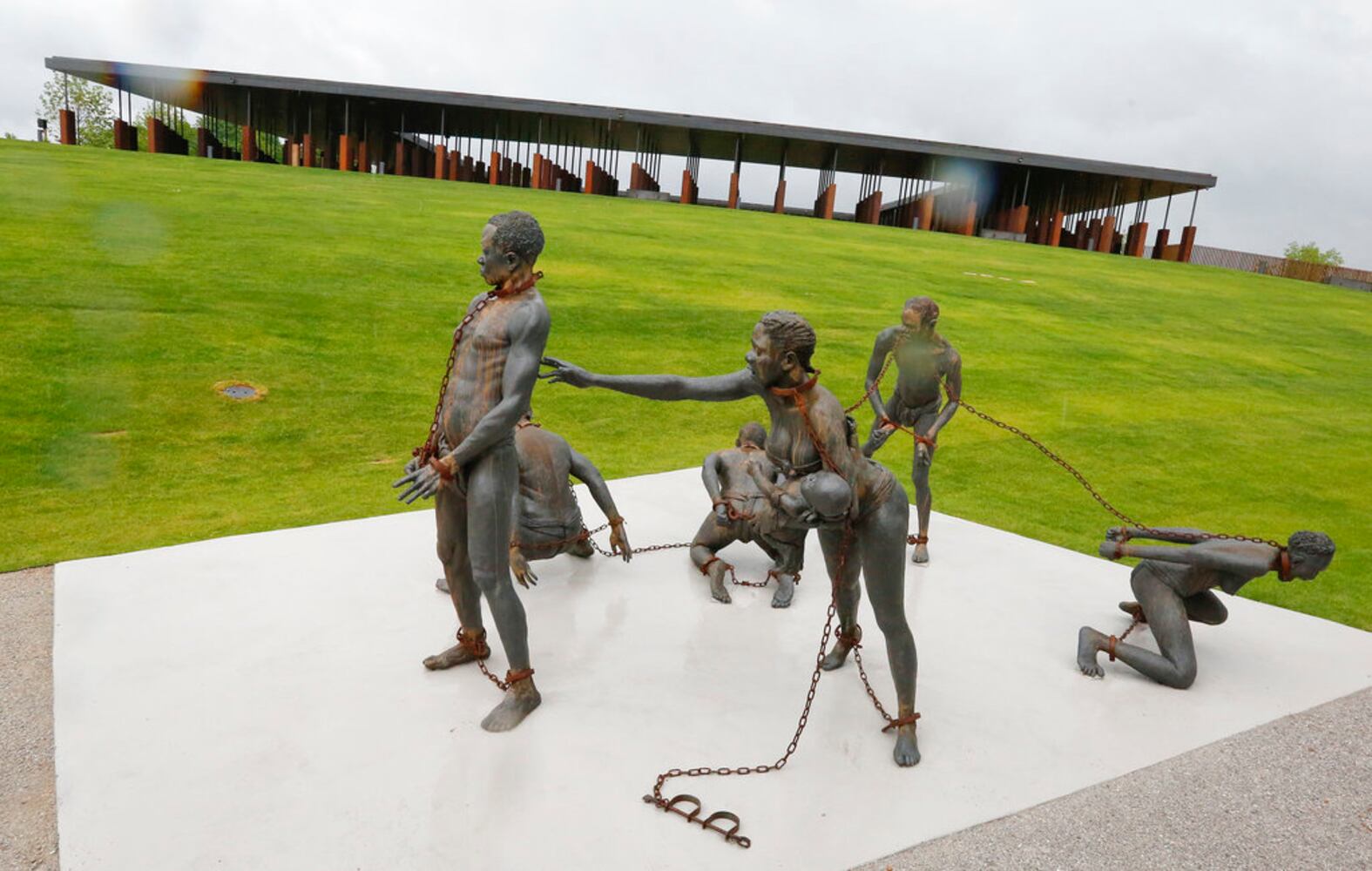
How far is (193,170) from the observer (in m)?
27.6

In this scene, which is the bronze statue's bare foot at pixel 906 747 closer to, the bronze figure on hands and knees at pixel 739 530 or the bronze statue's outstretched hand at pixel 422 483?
the bronze figure on hands and knees at pixel 739 530

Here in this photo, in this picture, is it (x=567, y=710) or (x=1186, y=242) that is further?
(x=1186, y=242)

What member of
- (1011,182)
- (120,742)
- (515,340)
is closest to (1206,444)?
(515,340)

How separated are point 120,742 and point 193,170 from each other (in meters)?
27.9

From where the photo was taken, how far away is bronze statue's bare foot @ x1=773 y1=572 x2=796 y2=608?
21.3 ft

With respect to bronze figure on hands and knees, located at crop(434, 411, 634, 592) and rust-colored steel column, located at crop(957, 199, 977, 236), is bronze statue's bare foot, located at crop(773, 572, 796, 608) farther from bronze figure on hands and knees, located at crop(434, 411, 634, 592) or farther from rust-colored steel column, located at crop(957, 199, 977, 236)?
rust-colored steel column, located at crop(957, 199, 977, 236)

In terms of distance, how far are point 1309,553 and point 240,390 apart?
11.6 m

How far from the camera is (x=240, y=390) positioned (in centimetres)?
1177

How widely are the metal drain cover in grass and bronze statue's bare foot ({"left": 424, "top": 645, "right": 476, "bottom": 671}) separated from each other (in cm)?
767

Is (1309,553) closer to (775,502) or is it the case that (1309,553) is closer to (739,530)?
(775,502)

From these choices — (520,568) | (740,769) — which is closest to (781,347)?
(740,769)

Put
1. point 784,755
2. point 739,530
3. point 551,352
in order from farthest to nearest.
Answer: point 551,352, point 739,530, point 784,755

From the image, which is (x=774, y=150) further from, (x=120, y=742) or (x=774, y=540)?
(x=120, y=742)

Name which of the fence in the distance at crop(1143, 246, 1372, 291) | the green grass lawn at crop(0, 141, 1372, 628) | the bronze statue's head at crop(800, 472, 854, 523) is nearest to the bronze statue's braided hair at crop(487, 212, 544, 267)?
the bronze statue's head at crop(800, 472, 854, 523)
